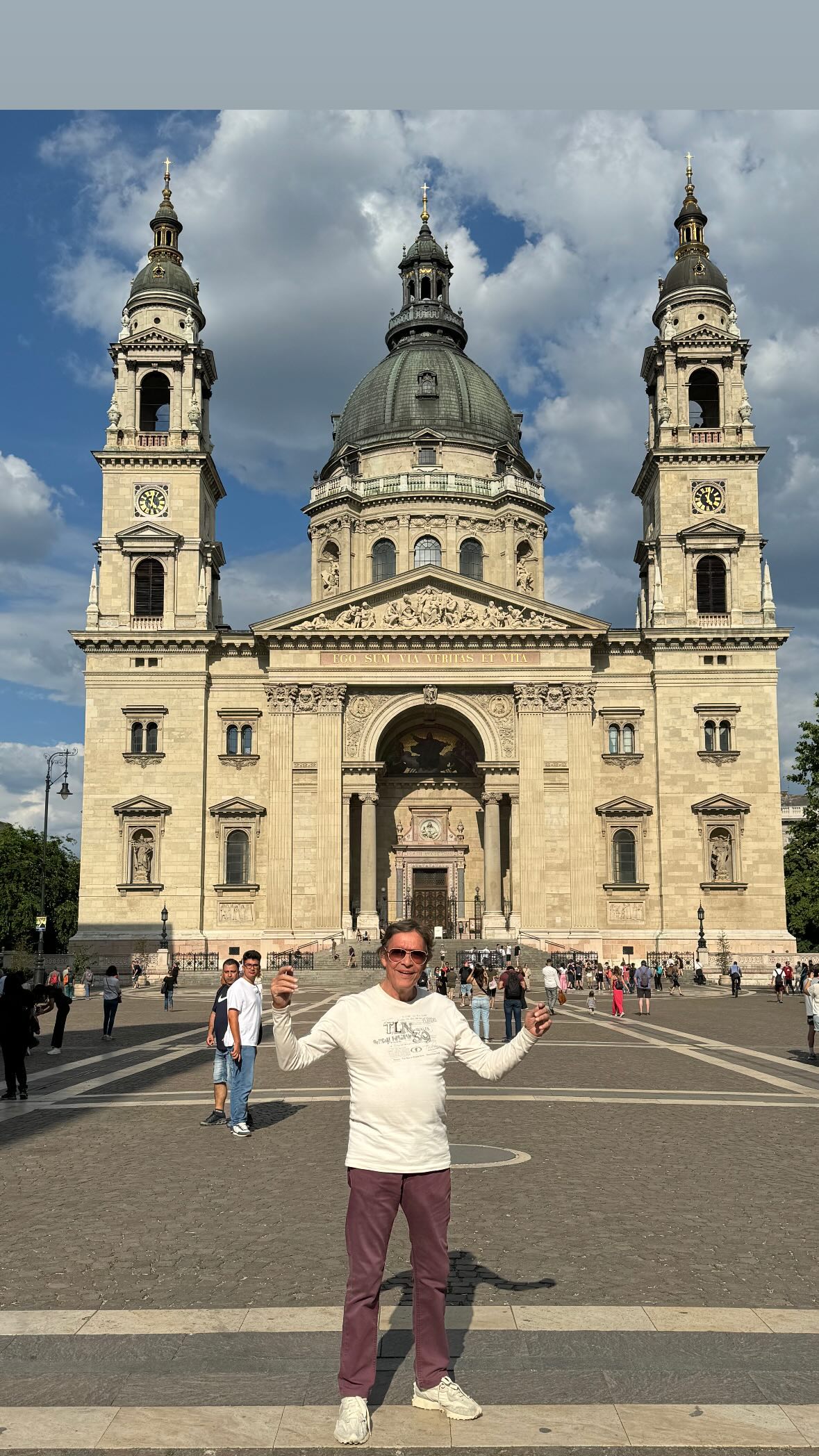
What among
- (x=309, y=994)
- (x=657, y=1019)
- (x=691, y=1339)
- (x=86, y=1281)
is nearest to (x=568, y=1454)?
(x=691, y=1339)

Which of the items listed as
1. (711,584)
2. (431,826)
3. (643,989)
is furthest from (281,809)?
(643,989)

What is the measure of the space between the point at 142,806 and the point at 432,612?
55.7ft

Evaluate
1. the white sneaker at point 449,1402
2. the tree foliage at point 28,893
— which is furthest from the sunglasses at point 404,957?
the tree foliage at point 28,893

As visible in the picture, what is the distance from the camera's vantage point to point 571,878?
59.7 meters

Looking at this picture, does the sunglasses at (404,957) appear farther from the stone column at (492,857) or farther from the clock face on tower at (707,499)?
the clock face on tower at (707,499)

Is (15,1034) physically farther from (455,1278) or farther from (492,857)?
(492,857)

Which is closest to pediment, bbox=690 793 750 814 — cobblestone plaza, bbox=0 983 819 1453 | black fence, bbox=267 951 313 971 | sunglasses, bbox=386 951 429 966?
black fence, bbox=267 951 313 971

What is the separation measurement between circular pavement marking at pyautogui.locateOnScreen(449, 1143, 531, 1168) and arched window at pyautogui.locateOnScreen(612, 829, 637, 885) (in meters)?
48.8

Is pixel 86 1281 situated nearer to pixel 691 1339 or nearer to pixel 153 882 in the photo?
pixel 691 1339

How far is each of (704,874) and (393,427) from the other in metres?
34.8

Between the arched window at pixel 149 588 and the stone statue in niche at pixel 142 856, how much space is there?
36.1 feet

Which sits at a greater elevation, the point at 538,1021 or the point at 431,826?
the point at 431,826

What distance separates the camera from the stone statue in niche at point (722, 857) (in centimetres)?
6031

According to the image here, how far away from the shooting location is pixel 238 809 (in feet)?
200
